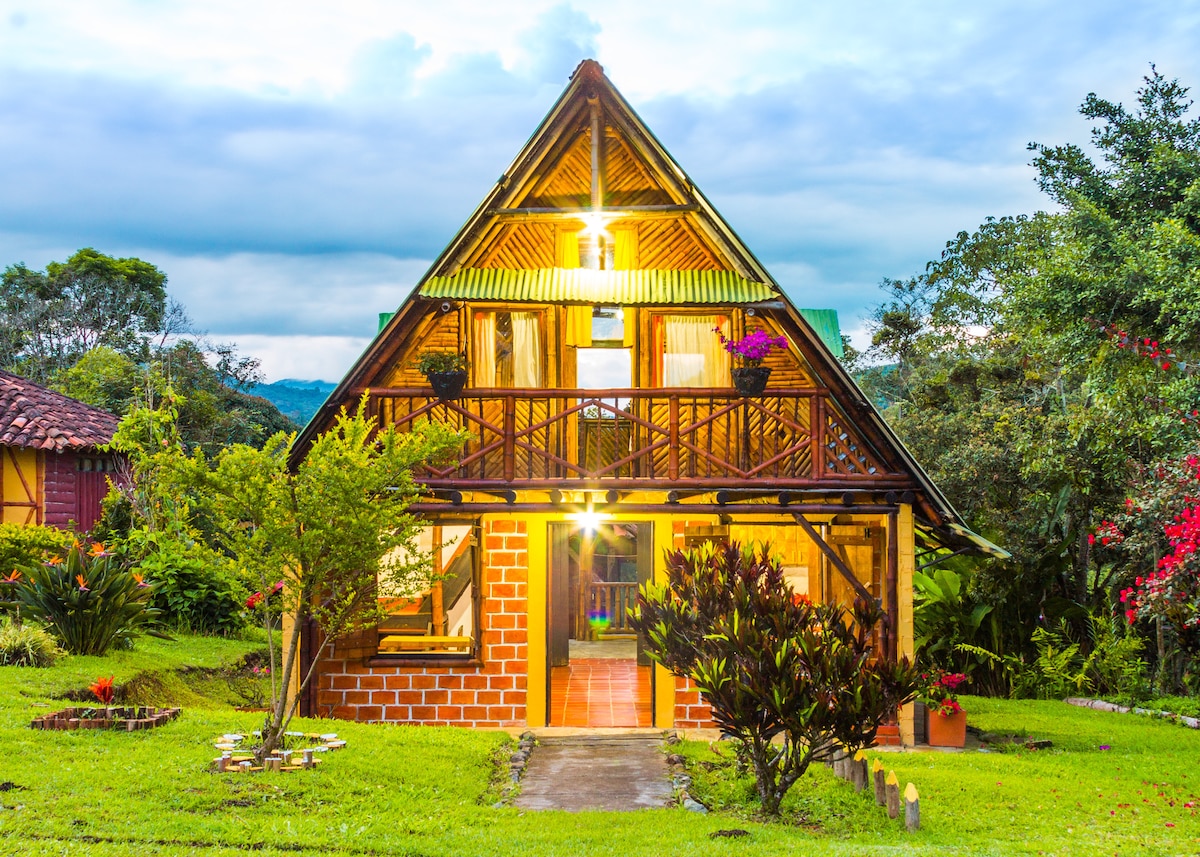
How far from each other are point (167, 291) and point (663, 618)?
39.7 metres

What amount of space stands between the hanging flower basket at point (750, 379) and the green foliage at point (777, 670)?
3.66m

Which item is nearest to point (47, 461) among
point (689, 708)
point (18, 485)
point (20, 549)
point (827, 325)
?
point (18, 485)

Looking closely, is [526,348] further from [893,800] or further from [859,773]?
[893,800]

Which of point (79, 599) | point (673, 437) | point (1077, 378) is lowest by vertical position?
point (79, 599)

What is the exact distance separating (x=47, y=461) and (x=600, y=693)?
14.9 m

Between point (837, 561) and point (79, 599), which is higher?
point (837, 561)

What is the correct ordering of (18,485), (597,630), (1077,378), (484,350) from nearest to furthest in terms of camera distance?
(484,350) → (1077,378) → (597,630) → (18,485)

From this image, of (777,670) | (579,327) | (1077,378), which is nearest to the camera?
(777,670)

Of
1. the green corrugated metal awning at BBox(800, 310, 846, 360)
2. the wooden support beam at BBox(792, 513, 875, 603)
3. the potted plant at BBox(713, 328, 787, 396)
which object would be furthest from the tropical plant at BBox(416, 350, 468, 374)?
the green corrugated metal awning at BBox(800, 310, 846, 360)

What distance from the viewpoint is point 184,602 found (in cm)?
1861

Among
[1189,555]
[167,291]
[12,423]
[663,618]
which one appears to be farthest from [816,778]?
[167,291]

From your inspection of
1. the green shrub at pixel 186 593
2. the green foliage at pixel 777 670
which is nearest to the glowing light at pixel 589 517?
the green foliage at pixel 777 670

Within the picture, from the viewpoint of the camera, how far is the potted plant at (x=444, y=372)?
12.7 meters

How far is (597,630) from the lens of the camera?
854 inches
